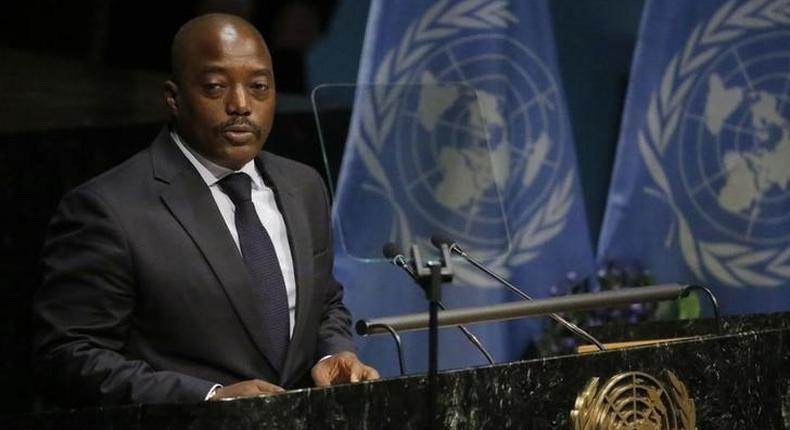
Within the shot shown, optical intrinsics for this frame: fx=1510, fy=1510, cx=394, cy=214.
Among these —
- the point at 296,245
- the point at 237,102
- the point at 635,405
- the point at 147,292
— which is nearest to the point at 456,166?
the point at 296,245

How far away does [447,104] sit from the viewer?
6176 mm

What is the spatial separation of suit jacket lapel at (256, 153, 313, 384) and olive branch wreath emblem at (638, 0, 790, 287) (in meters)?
2.63

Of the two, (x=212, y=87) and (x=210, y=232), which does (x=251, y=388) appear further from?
(x=212, y=87)

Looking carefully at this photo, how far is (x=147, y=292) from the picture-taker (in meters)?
3.71

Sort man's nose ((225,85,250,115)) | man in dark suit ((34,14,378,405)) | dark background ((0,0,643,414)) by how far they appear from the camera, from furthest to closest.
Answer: dark background ((0,0,643,414)) → man's nose ((225,85,250,115)) → man in dark suit ((34,14,378,405))

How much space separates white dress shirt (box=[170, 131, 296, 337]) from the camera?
12.8 feet

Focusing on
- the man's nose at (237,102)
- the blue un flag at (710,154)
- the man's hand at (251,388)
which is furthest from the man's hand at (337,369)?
the blue un flag at (710,154)

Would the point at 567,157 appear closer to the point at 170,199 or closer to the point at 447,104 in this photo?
the point at 447,104

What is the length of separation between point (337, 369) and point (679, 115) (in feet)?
9.99

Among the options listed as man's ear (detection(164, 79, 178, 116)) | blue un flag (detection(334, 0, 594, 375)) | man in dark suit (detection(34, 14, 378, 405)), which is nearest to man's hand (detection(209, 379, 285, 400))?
man in dark suit (detection(34, 14, 378, 405))

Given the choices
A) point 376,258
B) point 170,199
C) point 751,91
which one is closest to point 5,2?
point 376,258

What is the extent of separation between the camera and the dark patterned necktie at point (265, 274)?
3.83 m

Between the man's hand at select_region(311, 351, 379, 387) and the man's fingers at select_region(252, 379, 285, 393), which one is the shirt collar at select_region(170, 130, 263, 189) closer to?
the man's hand at select_region(311, 351, 379, 387)

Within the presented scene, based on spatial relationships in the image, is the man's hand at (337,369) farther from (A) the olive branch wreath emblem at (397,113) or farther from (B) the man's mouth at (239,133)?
(A) the olive branch wreath emblem at (397,113)
